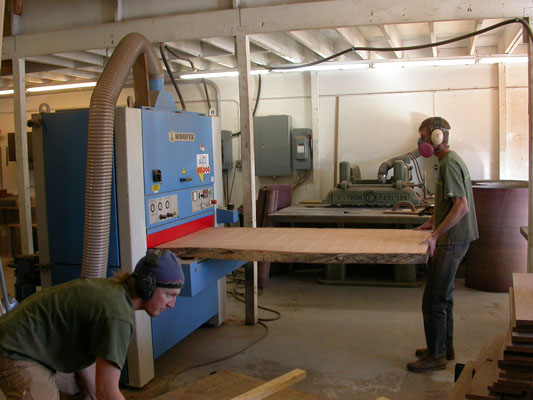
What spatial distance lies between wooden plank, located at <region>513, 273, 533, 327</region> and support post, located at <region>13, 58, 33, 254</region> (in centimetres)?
393

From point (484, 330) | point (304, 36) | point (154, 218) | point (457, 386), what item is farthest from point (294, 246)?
point (304, 36)

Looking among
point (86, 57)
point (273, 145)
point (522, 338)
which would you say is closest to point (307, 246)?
point (522, 338)

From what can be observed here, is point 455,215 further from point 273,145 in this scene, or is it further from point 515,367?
point 273,145

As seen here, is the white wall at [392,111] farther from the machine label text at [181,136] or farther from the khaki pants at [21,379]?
the khaki pants at [21,379]

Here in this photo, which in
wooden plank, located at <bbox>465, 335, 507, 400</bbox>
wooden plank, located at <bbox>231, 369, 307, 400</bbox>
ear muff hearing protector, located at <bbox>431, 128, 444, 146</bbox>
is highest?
ear muff hearing protector, located at <bbox>431, 128, 444, 146</bbox>

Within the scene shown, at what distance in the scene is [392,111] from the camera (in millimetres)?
7285

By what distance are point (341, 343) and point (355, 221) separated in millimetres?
1636

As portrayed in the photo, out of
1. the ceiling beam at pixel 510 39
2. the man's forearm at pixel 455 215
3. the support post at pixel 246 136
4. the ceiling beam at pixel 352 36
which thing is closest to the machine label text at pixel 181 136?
the support post at pixel 246 136

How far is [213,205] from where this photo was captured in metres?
4.15

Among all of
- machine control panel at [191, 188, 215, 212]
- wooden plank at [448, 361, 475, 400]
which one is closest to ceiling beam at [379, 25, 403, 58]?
machine control panel at [191, 188, 215, 212]

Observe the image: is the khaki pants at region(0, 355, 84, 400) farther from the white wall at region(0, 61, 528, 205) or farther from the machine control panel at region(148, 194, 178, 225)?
the white wall at region(0, 61, 528, 205)

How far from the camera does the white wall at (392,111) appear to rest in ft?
22.8

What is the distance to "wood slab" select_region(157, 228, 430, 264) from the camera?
2854 mm

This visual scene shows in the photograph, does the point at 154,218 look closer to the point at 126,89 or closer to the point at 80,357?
the point at 80,357
